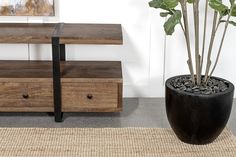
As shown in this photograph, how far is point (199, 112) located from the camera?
6.34 feet

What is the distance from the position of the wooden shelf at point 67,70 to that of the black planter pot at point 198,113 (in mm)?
402

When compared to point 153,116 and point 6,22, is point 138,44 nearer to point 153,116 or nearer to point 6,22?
point 153,116

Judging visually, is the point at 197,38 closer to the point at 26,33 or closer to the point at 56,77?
the point at 56,77

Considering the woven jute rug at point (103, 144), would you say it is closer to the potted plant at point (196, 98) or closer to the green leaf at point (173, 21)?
the potted plant at point (196, 98)

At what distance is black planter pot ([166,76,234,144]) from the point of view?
192cm

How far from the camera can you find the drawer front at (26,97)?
2.28 meters

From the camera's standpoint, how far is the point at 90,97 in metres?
2.31

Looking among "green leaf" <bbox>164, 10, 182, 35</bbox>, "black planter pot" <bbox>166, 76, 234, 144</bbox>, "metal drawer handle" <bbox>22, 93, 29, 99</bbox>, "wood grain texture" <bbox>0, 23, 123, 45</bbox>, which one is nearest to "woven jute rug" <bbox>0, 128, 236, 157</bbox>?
"black planter pot" <bbox>166, 76, 234, 144</bbox>

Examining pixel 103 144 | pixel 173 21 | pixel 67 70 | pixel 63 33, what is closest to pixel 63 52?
pixel 67 70

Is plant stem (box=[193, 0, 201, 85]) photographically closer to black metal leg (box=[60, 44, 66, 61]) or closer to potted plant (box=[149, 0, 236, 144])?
potted plant (box=[149, 0, 236, 144])

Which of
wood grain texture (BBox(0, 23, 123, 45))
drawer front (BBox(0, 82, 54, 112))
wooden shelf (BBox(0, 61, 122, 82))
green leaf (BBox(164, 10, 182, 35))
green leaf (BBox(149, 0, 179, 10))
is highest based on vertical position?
green leaf (BBox(149, 0, 179, 10))

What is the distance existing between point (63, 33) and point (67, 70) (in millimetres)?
233

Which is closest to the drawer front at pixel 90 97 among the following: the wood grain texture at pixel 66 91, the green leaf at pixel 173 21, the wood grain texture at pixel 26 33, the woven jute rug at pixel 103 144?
the wood grain texture at pixel 66 91

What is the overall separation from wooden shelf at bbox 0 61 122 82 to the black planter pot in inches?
15.8
